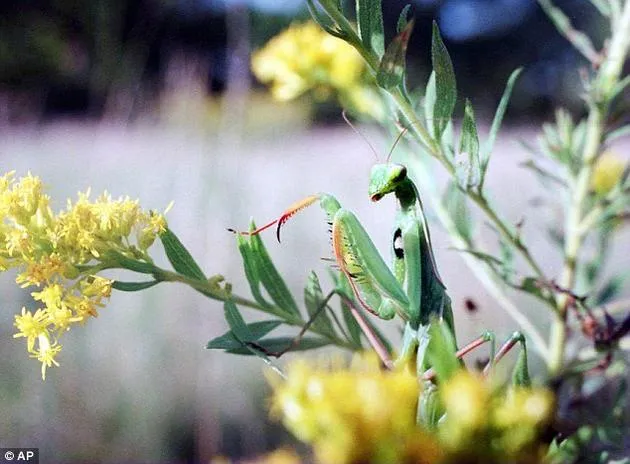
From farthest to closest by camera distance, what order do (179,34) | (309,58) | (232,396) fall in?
(179,34) < (232,396) < (309,58)

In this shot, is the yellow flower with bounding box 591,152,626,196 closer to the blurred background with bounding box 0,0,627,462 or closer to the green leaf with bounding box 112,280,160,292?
the blurred background with bounding box 0,0,627,462

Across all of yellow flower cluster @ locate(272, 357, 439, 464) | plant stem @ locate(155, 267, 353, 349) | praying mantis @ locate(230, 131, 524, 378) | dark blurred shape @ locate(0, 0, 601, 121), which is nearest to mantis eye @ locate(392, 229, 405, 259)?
praying mantis @ locate(230, 131, 524, 378)

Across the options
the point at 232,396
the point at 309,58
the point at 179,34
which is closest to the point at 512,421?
the point at 309,58

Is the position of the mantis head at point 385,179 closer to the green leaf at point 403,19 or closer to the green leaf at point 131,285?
the green leaf at point 403,19

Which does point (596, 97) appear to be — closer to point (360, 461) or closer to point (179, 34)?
point (360, 461)

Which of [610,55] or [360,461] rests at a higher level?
[610,55]

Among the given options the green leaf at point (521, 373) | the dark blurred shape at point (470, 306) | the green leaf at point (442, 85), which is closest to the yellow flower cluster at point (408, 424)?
the green leaf at point (521, 373)
